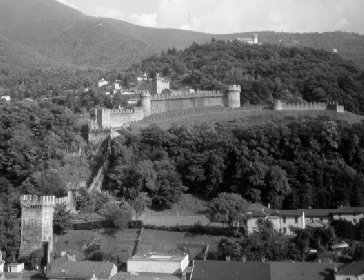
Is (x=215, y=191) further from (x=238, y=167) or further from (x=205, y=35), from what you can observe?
(x=205, y=35)

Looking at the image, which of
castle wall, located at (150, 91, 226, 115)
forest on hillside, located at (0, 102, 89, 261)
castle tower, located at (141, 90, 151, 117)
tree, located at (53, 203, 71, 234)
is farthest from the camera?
castle wall, located at (150, 91, 226, 115)

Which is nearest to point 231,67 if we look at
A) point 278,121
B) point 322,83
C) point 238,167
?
point 322,83

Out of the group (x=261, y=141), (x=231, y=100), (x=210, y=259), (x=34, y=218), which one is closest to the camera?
(x=210, y=259)

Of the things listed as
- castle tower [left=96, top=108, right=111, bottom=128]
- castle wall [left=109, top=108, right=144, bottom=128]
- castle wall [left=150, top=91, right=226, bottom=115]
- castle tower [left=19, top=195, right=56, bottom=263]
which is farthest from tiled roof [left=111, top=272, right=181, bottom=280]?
castle wall [left=150, top=91, right=226, bottom=115]

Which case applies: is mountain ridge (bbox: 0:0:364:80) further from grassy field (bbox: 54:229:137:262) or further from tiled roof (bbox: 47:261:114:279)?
tiled roof (bbox: 47:261:114:279)

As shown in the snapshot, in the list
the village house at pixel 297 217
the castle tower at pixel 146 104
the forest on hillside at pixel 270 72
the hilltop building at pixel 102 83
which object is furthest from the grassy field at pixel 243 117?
the hilltop building at pixel 102 83

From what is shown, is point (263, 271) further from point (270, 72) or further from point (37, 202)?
point (270, 72)
